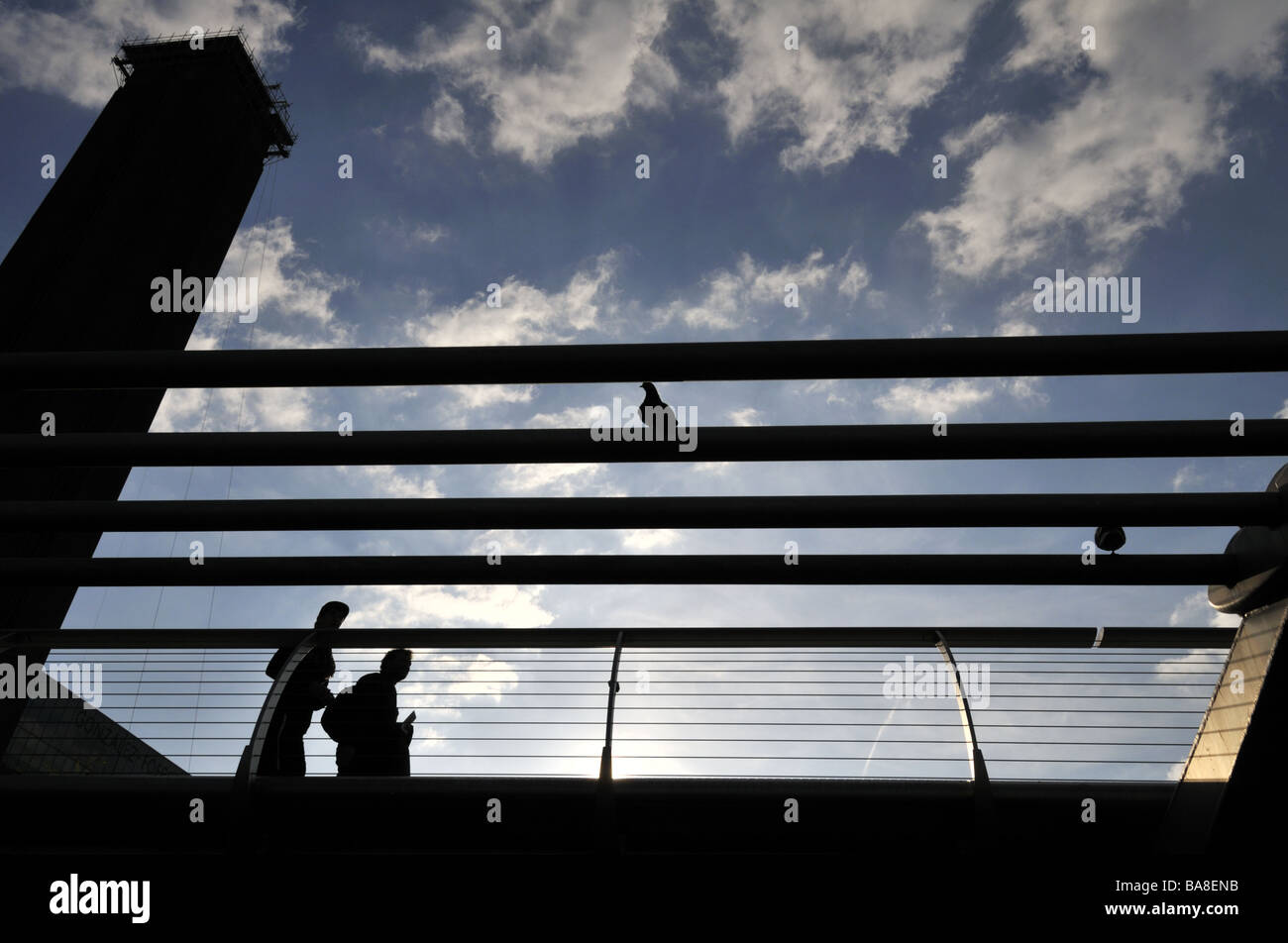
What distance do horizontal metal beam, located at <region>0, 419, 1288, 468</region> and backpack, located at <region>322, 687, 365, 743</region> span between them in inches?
65.8

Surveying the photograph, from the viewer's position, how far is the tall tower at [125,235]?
27.5 meters

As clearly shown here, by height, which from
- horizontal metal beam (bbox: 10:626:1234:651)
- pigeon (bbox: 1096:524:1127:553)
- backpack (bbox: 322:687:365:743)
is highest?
pigeon (bbox: 1096:524:1127:553)

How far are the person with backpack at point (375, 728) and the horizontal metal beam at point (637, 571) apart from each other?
2.33 ft

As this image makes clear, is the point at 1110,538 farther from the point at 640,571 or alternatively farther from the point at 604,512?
the point at 604,512

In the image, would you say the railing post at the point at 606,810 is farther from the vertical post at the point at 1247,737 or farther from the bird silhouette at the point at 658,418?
the vertical post at the point at 1247,737

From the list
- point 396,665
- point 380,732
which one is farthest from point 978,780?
point 396,665

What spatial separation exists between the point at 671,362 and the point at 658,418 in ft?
1.37

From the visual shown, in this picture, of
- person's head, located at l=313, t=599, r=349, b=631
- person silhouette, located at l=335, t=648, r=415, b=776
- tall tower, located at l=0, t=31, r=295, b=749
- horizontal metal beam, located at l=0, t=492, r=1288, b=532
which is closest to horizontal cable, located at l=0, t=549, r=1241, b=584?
horizontal metal beam, located at l=0, t=492, r=1288, b=532

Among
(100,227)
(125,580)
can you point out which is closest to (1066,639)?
(125,580)

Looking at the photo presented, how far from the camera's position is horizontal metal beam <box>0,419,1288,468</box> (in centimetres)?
492

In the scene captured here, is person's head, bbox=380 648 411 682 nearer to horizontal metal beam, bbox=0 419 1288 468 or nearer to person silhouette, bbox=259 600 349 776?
person silhouette, bbox=259 600 349 776

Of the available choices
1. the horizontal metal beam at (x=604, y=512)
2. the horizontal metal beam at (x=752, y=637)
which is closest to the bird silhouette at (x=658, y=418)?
the horizontal metal beam at (x=604, y=512)

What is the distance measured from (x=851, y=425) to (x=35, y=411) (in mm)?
33810
